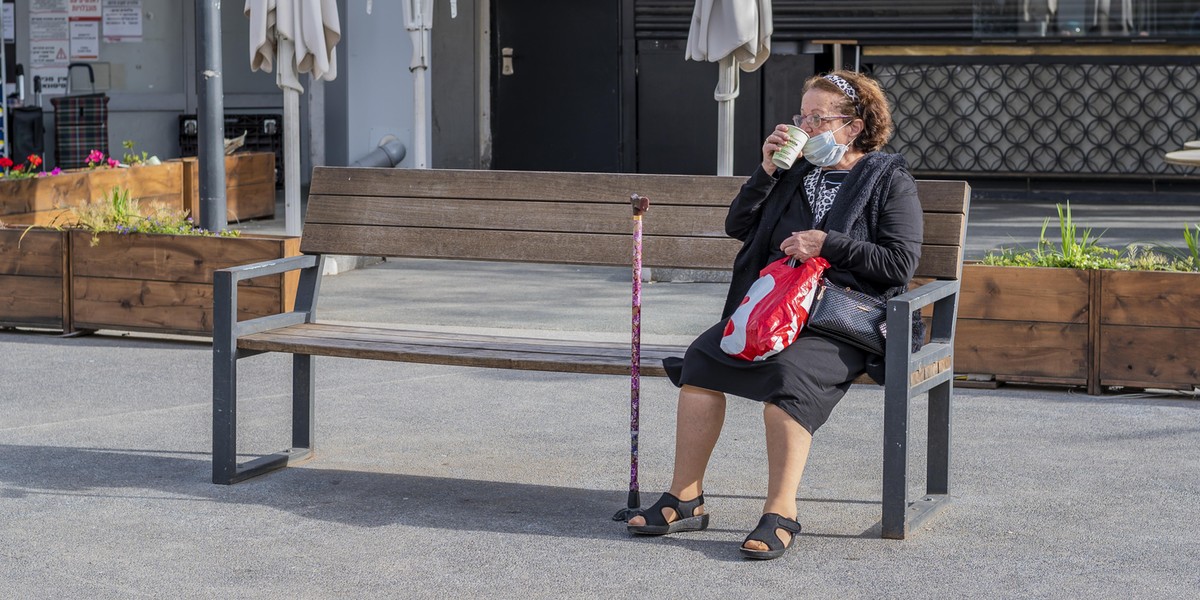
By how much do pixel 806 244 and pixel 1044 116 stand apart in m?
11.1

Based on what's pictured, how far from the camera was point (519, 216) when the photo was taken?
5.54m

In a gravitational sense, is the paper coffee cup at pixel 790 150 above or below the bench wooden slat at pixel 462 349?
above

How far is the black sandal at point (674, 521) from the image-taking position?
14.8ft

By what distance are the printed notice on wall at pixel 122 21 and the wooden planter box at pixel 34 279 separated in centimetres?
1036

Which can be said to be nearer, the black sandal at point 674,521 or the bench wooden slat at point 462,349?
the black sandal at point 674,521

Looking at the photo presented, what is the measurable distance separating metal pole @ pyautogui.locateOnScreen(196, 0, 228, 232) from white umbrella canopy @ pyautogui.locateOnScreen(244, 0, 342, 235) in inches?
33.0

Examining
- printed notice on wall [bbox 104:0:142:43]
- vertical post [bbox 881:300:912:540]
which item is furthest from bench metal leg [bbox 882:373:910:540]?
printed notice on wall [bbox 104:0:142:43]

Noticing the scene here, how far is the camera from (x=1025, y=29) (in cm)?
1492

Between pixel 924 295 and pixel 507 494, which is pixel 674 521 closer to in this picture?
pixel 507 494

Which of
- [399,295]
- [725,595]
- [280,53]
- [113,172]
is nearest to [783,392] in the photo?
[725,595]

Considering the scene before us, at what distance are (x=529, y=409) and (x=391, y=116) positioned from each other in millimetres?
8982

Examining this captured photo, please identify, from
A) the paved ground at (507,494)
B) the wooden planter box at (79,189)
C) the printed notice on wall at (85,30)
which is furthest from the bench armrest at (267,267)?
the printed notice on wall at (85,30)

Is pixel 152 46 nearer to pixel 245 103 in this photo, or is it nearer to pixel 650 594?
pixel 245 103

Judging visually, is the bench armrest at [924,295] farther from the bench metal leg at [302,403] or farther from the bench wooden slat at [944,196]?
the bench metal leg at [302,403]
